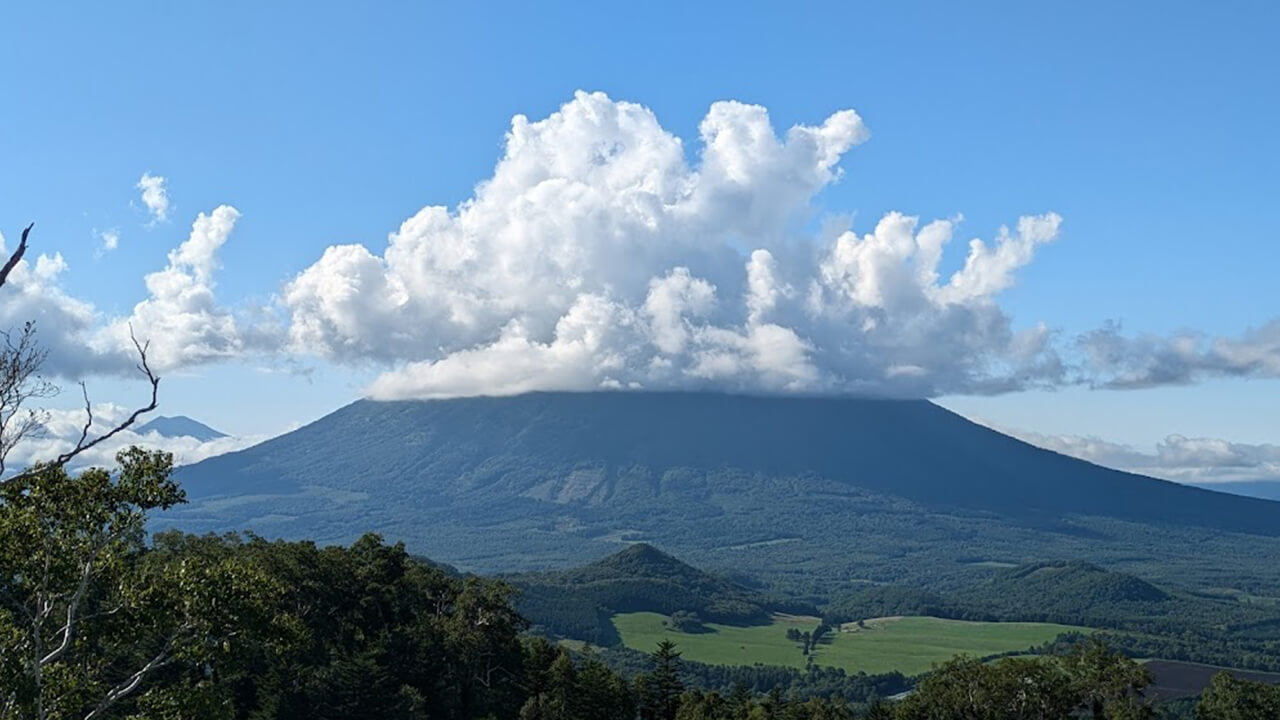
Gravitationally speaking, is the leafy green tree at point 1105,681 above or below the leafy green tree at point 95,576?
below

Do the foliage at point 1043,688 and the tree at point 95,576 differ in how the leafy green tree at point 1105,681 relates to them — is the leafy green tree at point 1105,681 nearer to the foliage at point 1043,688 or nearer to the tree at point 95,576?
the foliage at point 1043,688

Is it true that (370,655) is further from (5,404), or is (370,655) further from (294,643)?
(5,404)

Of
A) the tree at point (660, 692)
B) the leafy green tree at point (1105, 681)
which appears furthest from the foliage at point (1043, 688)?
the tree at point (660, 692)

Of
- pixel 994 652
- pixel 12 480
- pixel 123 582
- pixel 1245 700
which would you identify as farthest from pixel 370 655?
pixel 994 652

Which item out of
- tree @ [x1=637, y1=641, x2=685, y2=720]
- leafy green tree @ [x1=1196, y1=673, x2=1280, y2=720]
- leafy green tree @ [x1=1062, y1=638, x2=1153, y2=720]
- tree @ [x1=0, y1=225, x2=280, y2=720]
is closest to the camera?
tree @ [x1=0, y1=225, x2=280, y2=720]

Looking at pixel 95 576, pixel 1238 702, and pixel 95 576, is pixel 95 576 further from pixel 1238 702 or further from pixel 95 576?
pixel 1238 702

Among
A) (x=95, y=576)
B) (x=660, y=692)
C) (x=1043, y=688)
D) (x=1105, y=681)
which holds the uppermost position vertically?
(x=95, y=576)

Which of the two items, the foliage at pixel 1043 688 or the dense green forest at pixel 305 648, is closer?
the dense green forest at pixel 305 648

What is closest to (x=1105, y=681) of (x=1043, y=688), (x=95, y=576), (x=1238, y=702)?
(x=1043, y=688)

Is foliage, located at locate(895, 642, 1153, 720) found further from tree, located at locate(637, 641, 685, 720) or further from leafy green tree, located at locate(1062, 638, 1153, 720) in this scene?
tree, located at locate(637, 641, 685, 720)

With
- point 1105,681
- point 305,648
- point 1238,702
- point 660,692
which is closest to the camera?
point 305,648

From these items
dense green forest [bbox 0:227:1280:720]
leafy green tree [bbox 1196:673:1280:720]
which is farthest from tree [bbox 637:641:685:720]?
leafy green tree [bbox 1196:673:1280:720]
